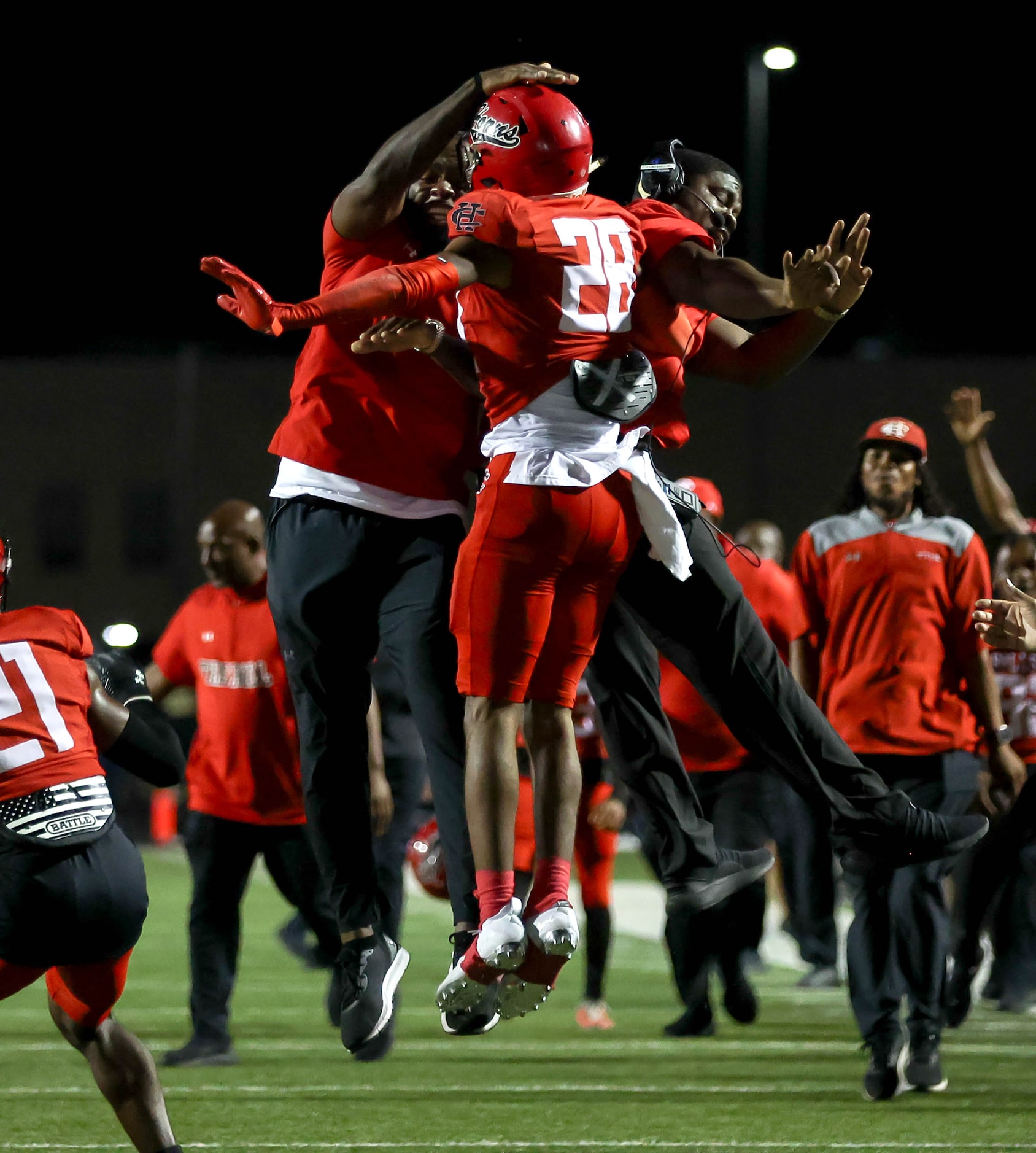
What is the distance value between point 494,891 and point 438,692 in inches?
30.0

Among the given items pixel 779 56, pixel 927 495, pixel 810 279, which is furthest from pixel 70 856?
pixel 779 56

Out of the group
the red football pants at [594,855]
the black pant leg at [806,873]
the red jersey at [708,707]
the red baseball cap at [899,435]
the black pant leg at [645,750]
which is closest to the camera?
the black pant leg at [645,750]

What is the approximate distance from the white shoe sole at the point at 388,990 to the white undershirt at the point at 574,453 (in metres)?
1.51

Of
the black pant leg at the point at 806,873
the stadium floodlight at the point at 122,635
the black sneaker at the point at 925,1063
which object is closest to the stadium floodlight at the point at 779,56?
A: the black pant leg at the point at 806,873

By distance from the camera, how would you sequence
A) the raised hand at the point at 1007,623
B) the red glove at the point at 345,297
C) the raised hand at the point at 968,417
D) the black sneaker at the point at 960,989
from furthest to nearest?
the black sneaker at the point at 960,989 < the raised hand at the point at 968,417 < the raised hand at the point at 1007,623 < the red glove at the point at 345,297

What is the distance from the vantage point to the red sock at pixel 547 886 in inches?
205

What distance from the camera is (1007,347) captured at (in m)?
42.1

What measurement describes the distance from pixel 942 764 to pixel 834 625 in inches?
33.2

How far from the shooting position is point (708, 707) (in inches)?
380

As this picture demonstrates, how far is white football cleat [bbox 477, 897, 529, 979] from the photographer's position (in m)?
5.00

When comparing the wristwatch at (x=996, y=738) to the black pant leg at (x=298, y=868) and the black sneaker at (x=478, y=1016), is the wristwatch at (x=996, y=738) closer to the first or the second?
the black pant leg at (x=298, y=868)

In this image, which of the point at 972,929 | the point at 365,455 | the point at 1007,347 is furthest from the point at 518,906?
the point at 1007,347

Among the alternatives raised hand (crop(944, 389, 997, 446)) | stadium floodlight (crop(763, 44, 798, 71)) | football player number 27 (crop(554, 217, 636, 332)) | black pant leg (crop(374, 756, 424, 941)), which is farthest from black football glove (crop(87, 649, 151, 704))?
stadium floodlight (crop(763, 44, 798, 71))

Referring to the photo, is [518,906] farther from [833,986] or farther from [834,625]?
[833,986]
